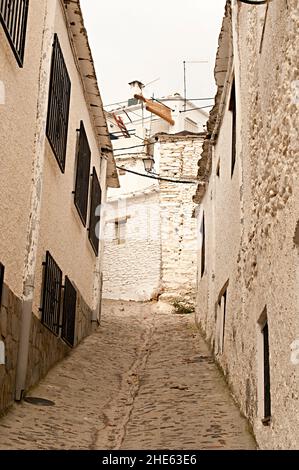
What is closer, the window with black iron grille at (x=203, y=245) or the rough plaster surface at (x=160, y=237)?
the window with black iron grille at (x=203, y=245)

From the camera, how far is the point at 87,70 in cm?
1108

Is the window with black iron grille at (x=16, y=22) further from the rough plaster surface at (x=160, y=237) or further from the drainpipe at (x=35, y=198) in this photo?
the rough plaster surface at (x=160, y=237)

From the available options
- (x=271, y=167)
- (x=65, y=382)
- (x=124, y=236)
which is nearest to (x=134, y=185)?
(x=124, y=236)

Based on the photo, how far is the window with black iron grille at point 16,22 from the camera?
631cm

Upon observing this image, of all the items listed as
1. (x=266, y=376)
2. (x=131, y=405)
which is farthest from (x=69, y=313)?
(x=266, y=376)

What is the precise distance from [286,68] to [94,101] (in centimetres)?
705

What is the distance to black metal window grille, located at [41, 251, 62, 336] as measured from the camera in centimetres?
834

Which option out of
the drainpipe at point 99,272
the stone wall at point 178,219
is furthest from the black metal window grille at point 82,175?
the stone wall at point 178,219

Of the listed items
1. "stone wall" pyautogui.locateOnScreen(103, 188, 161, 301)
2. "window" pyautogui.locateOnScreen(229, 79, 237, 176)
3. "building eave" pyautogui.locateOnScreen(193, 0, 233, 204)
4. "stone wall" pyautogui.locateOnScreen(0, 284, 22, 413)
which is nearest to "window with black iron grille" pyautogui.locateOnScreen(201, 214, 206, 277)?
"building eave" pyautogui.locateOnScreen(193, 0, 233, 204)

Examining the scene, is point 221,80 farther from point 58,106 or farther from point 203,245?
point 203,245

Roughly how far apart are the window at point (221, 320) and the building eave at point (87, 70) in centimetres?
413

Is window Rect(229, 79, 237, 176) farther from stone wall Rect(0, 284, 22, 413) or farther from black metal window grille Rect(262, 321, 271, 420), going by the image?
stone wall Rect(0, 284, 22, 413)

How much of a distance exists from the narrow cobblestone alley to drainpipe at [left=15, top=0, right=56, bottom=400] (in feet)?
1.71
